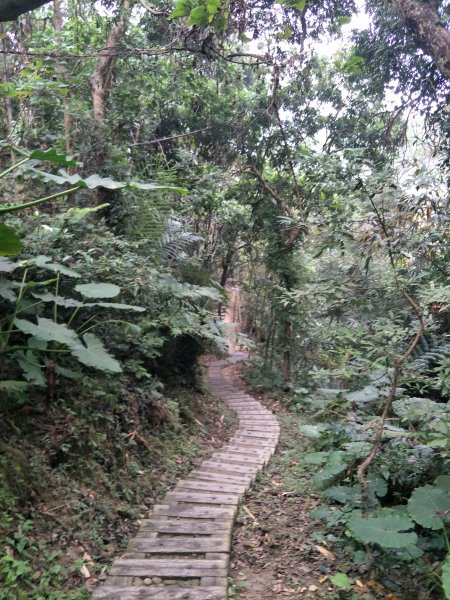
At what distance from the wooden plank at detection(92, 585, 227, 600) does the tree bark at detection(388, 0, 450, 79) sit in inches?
207

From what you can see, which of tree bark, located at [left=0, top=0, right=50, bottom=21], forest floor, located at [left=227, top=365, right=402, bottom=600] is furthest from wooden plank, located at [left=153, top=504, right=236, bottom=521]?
tree bark, located at [left=0, top=0, right=50, bottom=21]

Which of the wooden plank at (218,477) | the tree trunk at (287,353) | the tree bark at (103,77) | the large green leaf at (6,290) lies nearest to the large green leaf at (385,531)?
the wooden plank at (218,477)

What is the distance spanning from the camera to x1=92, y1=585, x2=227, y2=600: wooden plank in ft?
7.98

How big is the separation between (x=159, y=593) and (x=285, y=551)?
108cm

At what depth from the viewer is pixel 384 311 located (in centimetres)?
591

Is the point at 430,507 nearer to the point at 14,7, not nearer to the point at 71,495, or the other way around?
the point at 71,495

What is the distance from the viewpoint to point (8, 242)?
2.66m

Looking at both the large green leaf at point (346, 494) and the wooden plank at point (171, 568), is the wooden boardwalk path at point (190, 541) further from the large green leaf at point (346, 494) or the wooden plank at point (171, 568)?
the large green leaf at point (346, 494)

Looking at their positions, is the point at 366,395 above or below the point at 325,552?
above

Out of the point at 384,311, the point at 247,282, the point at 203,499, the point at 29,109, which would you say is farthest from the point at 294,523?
the point at 247,282

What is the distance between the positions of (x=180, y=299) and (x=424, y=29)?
13.5ft

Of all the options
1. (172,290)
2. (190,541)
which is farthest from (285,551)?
(172,290)

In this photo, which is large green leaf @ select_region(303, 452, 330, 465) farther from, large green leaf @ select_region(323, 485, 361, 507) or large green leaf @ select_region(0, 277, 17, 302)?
large green leaf @ select_region(0, 277, 17, 302)

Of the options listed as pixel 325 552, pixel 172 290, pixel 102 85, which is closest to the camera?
pixel 325 552
